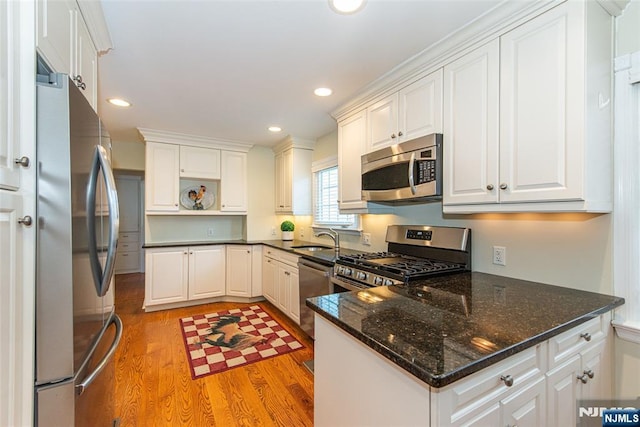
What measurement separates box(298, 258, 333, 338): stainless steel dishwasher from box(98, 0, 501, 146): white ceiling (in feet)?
5.12

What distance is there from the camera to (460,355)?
80 cm

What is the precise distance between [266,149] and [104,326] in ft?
12.0

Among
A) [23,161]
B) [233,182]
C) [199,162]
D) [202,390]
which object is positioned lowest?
[202,390]

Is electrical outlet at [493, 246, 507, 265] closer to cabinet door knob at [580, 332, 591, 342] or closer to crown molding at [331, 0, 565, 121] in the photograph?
cabinet door knob at [580, 332, 591, 342]

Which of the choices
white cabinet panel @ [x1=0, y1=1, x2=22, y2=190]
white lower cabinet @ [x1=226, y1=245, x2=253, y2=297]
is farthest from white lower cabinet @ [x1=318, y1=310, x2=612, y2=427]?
white lower cabinet @ [x1=226, y1=245, x2=253, y2=297]

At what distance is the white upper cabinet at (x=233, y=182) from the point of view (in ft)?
13.7

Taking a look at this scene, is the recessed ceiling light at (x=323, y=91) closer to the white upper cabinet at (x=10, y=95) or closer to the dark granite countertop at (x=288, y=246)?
the dark granite countertop at (x=288, y=246)

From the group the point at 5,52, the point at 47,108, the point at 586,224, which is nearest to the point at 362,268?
the point at 586,224

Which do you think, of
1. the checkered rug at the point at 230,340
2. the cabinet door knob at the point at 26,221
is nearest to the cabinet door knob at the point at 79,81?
the cabinet door knob at the point at 26,221

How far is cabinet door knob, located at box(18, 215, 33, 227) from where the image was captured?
0.83m

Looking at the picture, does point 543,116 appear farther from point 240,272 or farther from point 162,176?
point 162,176

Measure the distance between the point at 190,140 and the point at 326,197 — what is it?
6.74ft

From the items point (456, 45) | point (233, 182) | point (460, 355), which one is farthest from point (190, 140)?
point (460, 355)

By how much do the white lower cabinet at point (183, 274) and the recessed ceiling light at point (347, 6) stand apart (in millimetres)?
3437
